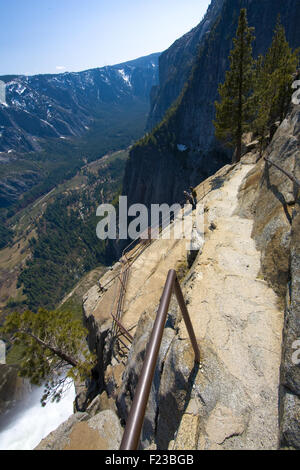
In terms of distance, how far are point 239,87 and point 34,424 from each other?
39252 mm

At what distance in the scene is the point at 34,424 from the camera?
68.9ft

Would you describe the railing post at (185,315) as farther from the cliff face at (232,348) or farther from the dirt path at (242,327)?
the dirt path at (242,327)

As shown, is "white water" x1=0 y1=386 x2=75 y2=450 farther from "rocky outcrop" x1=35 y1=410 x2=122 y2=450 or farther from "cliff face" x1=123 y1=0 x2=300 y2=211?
"cliff face" x1=123 y1=0 x2=300 y2=211

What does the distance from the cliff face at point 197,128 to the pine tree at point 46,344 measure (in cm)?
8078

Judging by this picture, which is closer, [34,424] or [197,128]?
[34,424]

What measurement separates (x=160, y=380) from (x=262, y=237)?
6783 mm

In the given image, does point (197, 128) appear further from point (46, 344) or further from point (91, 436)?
point (91, 436)

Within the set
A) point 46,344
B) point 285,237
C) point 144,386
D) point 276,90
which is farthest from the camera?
point 276,90

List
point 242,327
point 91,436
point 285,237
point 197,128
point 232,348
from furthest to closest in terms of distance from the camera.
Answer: point 197,128 → point 91,436 → point 285,237 → point 242,327 → point 232,348

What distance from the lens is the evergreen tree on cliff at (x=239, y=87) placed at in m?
22.9

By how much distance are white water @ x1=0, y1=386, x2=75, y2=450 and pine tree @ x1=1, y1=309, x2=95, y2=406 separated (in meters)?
6.31

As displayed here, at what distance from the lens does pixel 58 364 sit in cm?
1577

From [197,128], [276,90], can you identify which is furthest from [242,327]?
[197,128]

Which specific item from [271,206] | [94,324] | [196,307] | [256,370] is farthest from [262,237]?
[94,324]
